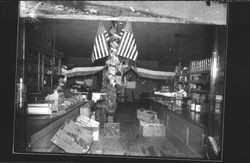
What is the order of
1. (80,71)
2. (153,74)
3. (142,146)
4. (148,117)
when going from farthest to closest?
(80,71) → (153,74) → (148,117) → (142,146)

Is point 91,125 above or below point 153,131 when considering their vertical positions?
above

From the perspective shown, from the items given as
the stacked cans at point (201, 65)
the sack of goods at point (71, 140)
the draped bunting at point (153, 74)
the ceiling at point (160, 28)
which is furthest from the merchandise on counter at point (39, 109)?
the draped bunting at point (153, 74)

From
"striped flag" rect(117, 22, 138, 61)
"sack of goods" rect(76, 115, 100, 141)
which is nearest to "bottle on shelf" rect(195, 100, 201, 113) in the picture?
"striped flag" rect(117, 22, 138, 61)

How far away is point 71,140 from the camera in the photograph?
127 inches

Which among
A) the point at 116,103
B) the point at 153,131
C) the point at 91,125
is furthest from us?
the point at 116,103

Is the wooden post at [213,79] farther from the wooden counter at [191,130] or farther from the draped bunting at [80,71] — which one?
the draped bunting at [80,71]

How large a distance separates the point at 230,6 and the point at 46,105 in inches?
147

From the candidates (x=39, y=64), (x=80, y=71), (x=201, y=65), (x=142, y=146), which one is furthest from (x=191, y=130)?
(x=80, y=71)

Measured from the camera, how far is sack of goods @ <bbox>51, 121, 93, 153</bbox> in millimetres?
3119

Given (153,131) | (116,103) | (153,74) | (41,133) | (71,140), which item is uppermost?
(153,74)

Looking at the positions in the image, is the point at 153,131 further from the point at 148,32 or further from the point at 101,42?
the point at 148,32

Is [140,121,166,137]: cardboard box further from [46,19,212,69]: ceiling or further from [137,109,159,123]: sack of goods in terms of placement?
[46,19,212,69]: ceiling

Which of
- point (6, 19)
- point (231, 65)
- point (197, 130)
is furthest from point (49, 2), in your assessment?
point (197, 130)

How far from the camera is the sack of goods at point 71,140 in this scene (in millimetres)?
3119
